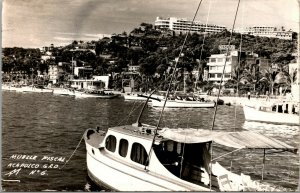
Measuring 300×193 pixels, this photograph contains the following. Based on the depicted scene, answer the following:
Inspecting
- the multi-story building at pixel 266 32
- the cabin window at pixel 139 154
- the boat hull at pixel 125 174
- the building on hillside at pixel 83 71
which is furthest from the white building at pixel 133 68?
the cabin window at pixel 139 154

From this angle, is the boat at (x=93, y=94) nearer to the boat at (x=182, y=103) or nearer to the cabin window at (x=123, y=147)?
the boat at (x=182, y=103)

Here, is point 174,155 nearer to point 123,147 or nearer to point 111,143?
point 123,147

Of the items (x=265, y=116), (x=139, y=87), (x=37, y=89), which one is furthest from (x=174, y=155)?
(x=37, y=89)

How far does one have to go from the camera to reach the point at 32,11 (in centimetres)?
962

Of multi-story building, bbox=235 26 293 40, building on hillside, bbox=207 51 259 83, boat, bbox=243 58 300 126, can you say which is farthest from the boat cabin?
building on hillside, bbox=207 51 259 83

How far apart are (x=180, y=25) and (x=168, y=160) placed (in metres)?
3.45

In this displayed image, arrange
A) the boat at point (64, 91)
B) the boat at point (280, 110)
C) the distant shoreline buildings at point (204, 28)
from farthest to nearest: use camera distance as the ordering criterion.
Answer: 1. the boat at point (64, 91)
2. the boat at point (280, 110)
3. the distant shoreline buildings at point (204, 28)

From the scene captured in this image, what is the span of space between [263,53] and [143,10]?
412cm

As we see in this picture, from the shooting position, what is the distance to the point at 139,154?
8.06 metres

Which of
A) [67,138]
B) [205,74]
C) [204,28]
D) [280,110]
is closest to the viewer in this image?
[204,28]

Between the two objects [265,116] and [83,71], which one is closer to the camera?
[83,71]

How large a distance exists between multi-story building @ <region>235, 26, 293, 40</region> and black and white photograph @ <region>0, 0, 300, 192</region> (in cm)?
3

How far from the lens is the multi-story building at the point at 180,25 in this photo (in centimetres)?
1001

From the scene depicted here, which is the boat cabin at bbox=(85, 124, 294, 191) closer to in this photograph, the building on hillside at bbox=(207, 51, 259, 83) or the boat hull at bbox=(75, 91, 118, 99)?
the building on hillside at bbox=(207, 51, 259, 83)
